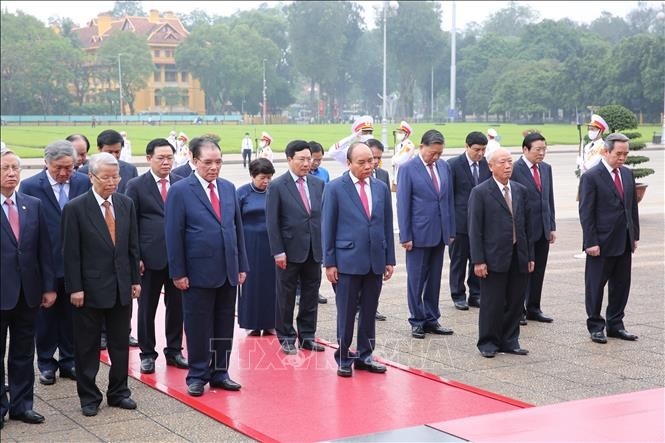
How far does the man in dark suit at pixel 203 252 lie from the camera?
5.99 meters

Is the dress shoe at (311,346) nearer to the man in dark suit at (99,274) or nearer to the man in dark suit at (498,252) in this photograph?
the man in dark suit at (498,252)

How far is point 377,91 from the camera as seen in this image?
10750cm

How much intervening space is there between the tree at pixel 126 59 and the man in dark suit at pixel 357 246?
79.8 meters

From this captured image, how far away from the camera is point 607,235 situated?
7621 mm

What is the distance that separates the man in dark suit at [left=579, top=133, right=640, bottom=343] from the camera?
25.0ft

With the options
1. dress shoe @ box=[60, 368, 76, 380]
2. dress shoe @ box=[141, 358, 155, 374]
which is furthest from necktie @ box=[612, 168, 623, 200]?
dress shoe @ box=[60, 368, 76, 380]

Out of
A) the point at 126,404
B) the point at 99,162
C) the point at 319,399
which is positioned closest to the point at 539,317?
the point at 319,399

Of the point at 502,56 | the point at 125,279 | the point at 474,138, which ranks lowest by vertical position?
the point at 125,279

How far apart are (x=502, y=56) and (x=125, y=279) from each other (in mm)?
88210

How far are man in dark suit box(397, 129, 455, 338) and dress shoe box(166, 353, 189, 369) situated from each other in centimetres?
207

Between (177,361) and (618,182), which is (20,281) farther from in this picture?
(618,182)

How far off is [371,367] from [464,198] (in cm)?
280

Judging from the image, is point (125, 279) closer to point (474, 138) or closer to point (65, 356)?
point (65, 356)

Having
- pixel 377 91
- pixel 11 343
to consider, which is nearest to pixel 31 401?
pixel 11 343
